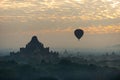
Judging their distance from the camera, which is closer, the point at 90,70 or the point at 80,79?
the point at 80,79

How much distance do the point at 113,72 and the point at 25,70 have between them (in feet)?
140

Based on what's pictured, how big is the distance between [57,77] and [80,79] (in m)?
11.1

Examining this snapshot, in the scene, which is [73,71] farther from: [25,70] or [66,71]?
[25,70]

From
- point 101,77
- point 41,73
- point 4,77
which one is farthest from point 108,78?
point 4,77

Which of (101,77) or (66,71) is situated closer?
(101,77)

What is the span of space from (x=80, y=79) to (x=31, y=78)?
23052 mm

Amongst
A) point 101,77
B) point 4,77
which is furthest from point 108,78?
point 4,77

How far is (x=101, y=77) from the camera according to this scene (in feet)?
590

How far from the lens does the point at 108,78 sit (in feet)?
583

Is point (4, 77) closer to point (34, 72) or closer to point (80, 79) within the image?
point (34, 72)

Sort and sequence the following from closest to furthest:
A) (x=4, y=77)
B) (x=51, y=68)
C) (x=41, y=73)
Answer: (x=4, y=77), (x=41, y=73), (x=51, y=68)

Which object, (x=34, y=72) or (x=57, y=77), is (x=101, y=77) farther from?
(x=34, y=72)

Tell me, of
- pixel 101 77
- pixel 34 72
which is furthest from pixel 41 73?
pixel 101 77

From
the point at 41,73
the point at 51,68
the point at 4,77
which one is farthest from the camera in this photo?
the point at 51,68
